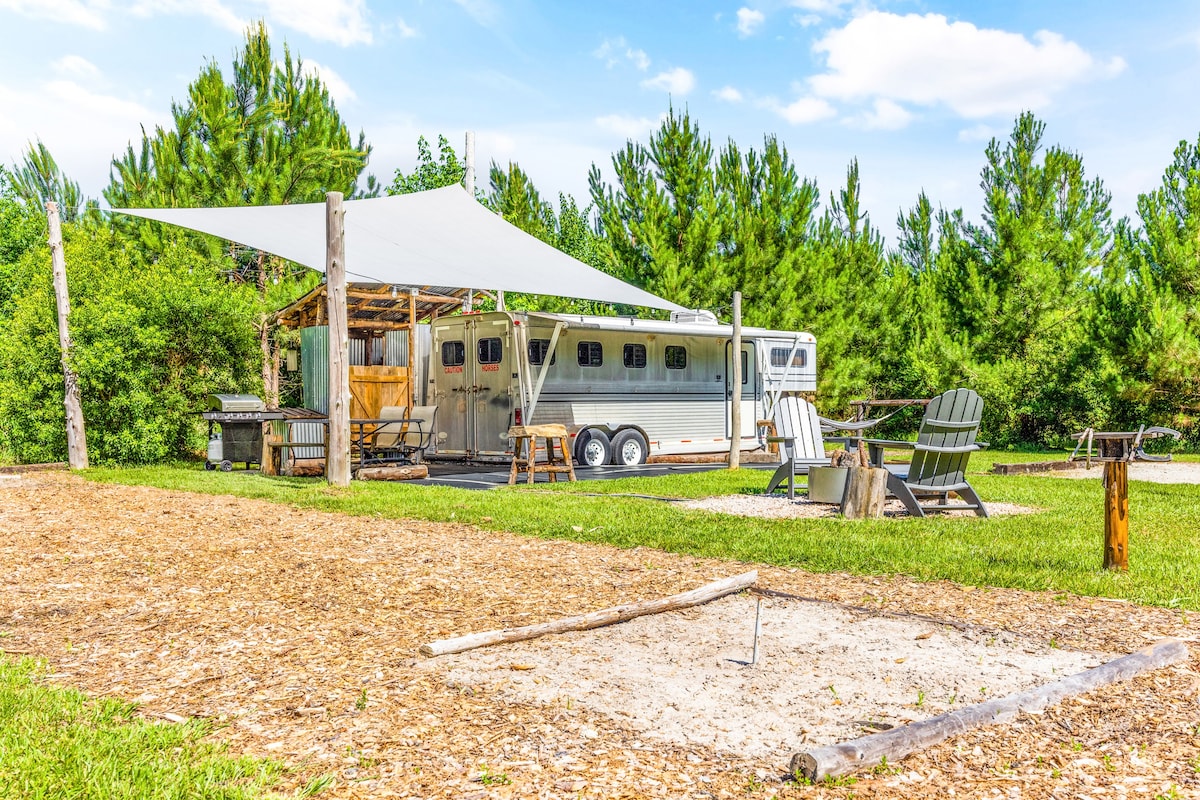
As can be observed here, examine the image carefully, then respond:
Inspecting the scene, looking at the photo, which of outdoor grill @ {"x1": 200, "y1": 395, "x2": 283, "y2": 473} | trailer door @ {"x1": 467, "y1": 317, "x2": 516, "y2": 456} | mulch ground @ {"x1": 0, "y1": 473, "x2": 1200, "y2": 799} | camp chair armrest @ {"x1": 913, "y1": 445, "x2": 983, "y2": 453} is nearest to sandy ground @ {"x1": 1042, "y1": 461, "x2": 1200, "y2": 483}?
camp chair armrest @ {"x1": 913, "y1": 445, "x2": 983, "y2": 453}

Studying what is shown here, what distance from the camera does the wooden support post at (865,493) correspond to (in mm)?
7836

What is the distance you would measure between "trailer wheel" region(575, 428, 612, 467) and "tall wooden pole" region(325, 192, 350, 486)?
409cm

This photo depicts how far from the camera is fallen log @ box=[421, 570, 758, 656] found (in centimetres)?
402

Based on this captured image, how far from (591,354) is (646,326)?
3.11 ft

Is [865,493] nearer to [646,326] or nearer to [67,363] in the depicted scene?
[646,326]

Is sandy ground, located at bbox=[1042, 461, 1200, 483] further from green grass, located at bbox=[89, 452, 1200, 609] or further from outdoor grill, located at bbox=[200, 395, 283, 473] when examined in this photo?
outdoor grill, located at bbox=[200, 395, 283, 473]

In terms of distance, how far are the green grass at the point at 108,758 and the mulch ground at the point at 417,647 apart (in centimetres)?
12

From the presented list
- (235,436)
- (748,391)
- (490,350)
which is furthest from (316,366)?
(748,391)

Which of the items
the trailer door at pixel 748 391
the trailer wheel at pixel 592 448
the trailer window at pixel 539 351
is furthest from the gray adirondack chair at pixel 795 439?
the trailer door at pixel 748 391

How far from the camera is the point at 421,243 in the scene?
41.3ft

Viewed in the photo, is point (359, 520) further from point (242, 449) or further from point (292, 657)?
point (242, 449)

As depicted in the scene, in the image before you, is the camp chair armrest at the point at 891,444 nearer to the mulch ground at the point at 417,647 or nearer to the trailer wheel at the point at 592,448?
the mulch ground at the point at 417,647

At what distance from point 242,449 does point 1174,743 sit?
11.6 meters

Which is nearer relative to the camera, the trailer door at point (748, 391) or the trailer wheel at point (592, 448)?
the trailer wheel at point (592, 448)
